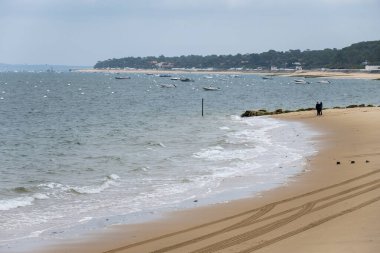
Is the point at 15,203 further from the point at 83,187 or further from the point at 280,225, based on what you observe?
the point at 280,225

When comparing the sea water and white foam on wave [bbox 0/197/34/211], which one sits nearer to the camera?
the sea water

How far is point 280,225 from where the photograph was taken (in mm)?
14492

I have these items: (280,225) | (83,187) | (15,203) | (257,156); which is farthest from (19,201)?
(257,156)

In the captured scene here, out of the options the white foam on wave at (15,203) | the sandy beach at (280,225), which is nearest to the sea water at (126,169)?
the white foam on wave at (15,203)

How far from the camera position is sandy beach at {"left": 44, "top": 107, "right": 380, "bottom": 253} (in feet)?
42.0

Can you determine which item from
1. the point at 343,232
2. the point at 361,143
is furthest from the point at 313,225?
the point at 361,143

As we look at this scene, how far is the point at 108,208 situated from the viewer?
58.8 feet

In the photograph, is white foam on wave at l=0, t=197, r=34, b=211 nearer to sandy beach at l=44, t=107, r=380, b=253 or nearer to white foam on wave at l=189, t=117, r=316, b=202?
sandy beach at l=44, t=107, r=380, b=253

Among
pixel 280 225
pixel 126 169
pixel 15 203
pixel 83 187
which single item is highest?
pixel 280 225

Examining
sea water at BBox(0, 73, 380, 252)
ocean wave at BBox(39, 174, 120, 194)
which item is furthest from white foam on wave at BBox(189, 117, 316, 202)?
ocean wave at BBox(39, 174, 120, 194)

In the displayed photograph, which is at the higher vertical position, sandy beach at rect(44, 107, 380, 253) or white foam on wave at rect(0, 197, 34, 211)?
sandy beach at rect(44, 107, 380, 253)

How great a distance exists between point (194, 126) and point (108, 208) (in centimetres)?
3096

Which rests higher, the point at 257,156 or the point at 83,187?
the point at 83,187

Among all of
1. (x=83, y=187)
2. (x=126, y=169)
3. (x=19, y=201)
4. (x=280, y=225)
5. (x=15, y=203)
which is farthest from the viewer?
(x=126, y=169)
